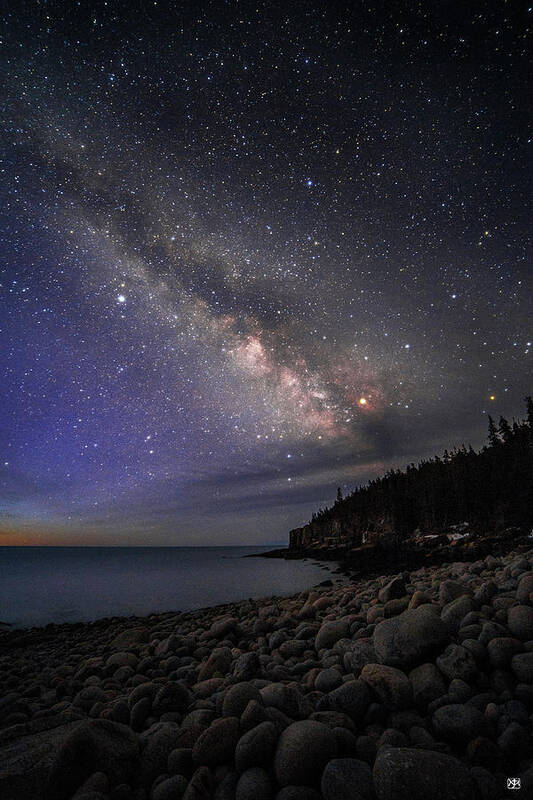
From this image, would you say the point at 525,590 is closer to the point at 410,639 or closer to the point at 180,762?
the point at 410,639

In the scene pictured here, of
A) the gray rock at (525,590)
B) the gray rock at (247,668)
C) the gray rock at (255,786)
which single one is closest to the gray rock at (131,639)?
the gray rock at (247,668)

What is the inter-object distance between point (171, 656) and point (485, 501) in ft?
A: 178

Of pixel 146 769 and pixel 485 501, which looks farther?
pixel 485 501

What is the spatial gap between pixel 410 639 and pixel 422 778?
2139 millimetres

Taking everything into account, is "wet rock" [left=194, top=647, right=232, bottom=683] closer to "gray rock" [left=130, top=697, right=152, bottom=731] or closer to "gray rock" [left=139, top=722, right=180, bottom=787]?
"gray rock" [left=130, top=697, right=152, bottom=731]

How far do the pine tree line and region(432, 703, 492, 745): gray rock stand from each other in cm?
4003

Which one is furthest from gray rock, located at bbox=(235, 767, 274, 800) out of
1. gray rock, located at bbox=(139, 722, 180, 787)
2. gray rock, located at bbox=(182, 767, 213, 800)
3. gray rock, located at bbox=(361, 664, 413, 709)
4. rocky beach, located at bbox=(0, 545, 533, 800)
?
gray rock, located at bbox=(361, 664, 413, 709)

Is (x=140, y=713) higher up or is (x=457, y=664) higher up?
(x=457, y=664)

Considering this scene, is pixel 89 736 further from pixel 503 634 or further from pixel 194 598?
pixel 194 598

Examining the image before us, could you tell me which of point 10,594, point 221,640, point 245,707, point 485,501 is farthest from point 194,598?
point 485,501

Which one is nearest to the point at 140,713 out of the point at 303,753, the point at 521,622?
the point at 303,753

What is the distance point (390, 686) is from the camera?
3.69 m

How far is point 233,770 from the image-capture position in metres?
2.94

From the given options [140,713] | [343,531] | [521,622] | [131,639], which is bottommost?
[343,531]
